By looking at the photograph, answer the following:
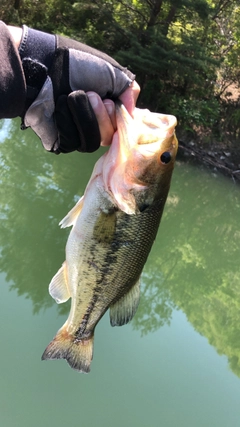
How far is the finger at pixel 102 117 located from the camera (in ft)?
5.07

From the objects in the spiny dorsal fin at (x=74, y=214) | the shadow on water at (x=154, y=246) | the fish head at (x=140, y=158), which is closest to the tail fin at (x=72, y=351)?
the spiny dorsal fin at (x=74, y=214)

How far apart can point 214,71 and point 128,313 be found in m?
13.3

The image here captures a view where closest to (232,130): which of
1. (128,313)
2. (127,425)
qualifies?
(127,425)

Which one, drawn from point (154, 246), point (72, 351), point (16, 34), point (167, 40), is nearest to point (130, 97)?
point (16, 34)

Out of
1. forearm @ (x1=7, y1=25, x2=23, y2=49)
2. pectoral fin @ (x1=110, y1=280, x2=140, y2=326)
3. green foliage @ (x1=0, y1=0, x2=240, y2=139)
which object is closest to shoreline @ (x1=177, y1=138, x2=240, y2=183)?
green foliage @ (x1=0, y1=0, x2=240, y2=139)

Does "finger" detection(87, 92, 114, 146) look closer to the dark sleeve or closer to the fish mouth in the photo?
the fish mouth

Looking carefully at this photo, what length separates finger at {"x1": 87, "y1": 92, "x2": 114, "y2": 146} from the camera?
1.54 meters

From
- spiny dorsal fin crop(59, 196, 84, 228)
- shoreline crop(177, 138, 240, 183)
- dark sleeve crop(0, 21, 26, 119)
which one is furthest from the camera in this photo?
shoreline crop(177, 138, 240, 183)

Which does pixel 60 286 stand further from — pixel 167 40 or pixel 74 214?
pixel 167 40

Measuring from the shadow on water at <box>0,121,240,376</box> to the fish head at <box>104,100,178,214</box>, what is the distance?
305cm

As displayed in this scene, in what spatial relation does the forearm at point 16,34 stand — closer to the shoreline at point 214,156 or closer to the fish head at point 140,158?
the fish head at point 140,158

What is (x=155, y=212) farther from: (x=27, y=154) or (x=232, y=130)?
(x=232, y=130)

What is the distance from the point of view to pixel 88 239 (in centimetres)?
186

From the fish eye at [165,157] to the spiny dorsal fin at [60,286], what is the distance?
0.73m
